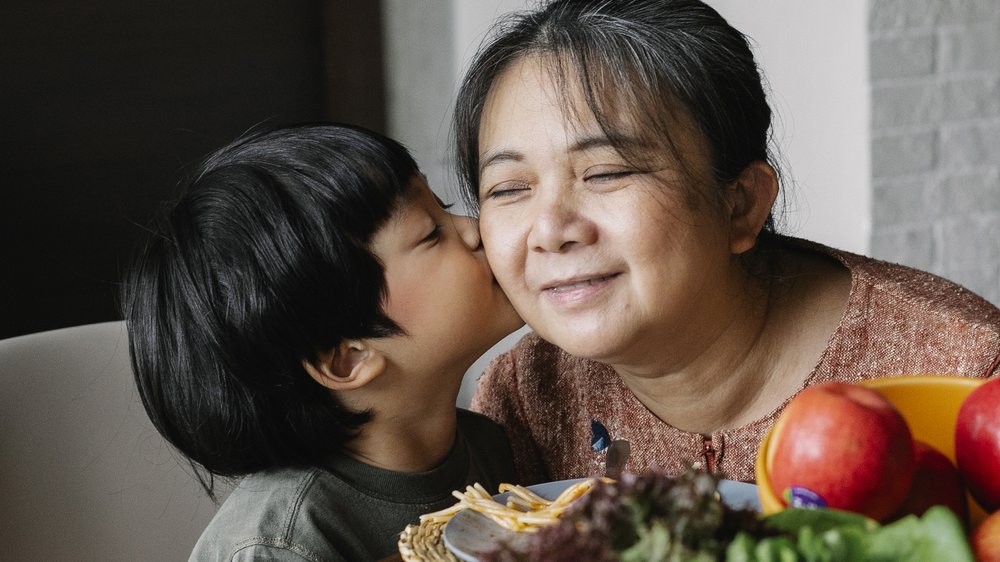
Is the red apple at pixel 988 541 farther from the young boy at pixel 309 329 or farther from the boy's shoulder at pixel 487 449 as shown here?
the boy's shoulder at pixel 487 449

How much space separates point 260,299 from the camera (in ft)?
3.92

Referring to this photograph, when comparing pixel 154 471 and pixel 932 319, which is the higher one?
pixel 932 319

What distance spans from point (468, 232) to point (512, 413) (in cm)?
36

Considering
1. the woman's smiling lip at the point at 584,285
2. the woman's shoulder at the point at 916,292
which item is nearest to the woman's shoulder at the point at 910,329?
the woman's shoulder at the point at 916,292

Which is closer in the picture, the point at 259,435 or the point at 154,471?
the point at 259,435

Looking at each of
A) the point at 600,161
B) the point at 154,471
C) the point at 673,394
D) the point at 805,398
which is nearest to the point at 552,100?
the point at 600,161

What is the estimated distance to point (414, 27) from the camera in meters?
3.44

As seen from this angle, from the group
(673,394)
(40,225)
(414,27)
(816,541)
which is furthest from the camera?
(414,27)

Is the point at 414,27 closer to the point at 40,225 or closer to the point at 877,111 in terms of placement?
the point at 40,225

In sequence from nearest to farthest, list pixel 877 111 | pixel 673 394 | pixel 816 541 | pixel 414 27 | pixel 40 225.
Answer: pixel 816 541 < pixel 673 394 < pixel 877 111 < pixel 40 225 < pixel 414 27

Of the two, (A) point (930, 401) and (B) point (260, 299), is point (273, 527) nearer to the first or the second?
(B) point (260, 299)

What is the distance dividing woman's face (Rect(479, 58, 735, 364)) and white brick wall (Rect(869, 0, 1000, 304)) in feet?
4.33

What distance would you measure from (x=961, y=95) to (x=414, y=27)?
67.1 inches

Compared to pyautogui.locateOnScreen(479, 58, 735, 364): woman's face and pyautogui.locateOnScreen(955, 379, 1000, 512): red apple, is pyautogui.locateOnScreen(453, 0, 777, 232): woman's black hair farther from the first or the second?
pyautogui.locateOnScreen(955, 379, 1000, 512): red apple
